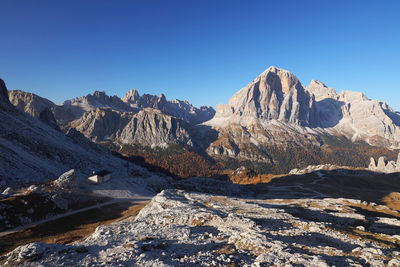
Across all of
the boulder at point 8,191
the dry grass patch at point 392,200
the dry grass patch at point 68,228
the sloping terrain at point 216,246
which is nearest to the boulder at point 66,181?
the boulder at point 8,191

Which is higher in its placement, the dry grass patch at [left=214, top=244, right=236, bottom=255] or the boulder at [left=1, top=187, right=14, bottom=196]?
the dry grass patch at [left=214, top=244, right=236, bottom=255]

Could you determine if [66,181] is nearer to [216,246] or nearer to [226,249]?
[216,246]

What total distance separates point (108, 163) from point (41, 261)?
11698cm

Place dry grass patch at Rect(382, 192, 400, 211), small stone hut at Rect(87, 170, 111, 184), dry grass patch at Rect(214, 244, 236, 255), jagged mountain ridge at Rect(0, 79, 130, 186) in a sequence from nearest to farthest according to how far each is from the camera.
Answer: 1. dry grass patch at Rect(214, 244, 236, 255)
2. jagged mountain ridge at Rect(0, 79, 130, 186)
3. small stone hut at Rect(87, 170, 111, 184)
4. dry grass patch at Rect(382, 192, 400, 211)

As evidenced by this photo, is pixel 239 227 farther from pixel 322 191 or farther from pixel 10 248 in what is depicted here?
pixel 322 191

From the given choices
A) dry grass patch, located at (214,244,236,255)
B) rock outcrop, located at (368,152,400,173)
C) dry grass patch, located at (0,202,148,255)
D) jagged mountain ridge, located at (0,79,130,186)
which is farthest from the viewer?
rock outcrop, located at (368,152,400,173)

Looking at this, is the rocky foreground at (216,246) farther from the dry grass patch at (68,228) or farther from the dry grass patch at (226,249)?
the dry grass patch at (68,228)

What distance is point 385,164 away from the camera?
18912 centimetres

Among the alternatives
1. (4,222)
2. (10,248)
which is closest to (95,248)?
(10,248)

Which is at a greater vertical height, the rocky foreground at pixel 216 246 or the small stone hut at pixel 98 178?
the rocky foreground at pixel 216 246

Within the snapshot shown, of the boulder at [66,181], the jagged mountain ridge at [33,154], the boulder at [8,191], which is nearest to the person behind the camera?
the boulder at [8,191]

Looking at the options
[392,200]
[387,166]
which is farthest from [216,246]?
[387,166]

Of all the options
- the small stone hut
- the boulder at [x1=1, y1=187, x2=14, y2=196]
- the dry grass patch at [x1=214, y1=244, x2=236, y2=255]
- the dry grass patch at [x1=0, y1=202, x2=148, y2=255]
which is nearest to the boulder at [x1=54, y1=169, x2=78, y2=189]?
the boulder at [x1=1, y1=187, x2=14, y2=196]

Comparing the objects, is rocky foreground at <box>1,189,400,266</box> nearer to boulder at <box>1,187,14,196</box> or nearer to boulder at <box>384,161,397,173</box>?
boulder at <box>1,187,14,196</box>
